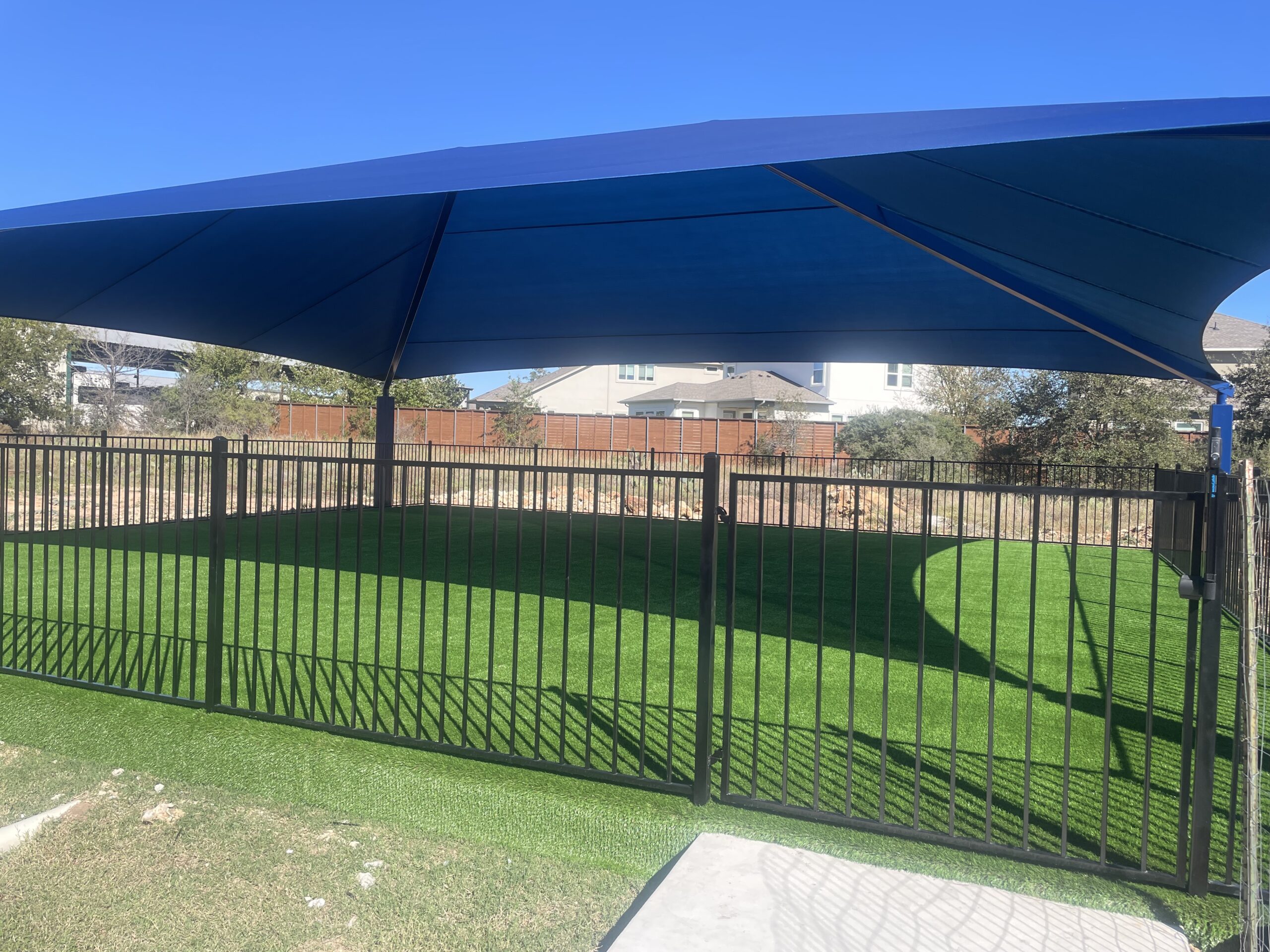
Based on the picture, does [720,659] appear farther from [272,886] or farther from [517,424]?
[517,424]

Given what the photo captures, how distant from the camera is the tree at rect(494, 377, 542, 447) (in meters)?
36.1

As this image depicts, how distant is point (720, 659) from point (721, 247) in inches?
153

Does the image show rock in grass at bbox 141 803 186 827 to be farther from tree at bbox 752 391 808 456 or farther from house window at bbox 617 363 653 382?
house window at bbox 617 363 653 382

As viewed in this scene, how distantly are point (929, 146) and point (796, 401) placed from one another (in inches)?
1399

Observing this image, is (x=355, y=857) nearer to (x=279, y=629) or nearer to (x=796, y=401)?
(x=279, y=629)

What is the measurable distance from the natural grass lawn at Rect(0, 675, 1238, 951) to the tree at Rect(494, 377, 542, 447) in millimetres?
29412

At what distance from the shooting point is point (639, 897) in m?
3.12

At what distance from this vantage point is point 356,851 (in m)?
3.46

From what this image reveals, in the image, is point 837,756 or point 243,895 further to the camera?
point 837,756

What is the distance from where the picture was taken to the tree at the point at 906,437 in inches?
1141

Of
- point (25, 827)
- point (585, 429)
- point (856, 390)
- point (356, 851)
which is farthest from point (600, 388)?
point (356, 851)

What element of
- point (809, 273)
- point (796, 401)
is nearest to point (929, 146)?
point (809, 273)

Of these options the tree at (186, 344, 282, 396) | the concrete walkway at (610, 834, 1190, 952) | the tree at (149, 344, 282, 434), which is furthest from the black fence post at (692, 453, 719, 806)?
the tree at (186, 344, 282, 396)

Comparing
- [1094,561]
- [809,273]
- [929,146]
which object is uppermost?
[809,273]
